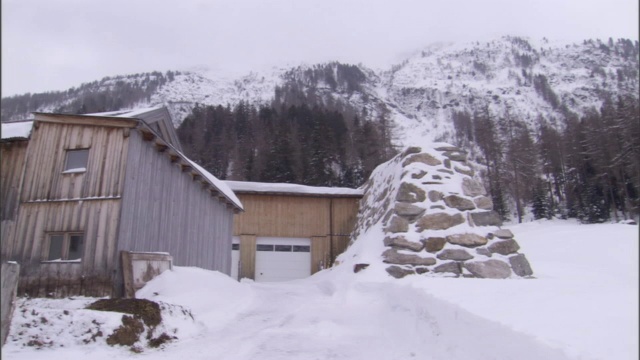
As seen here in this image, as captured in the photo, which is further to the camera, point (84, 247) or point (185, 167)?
point (185, 167)

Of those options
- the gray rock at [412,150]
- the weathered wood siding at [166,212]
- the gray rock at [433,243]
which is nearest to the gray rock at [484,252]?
the gray rock at [433,243]

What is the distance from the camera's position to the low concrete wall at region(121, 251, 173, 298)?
379 inches

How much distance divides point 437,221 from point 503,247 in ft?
5.94

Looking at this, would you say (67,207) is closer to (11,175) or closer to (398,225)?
(11,175)

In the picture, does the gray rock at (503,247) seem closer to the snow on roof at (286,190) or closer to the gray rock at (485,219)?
the gray rock at (485,219)

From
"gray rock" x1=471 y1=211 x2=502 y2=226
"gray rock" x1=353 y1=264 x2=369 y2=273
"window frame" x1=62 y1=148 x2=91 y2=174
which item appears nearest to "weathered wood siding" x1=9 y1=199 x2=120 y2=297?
"window frame" x1=62 y1=148 x2=91 y2=174

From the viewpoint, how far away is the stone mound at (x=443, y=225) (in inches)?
424

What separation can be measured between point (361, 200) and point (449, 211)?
967 cm

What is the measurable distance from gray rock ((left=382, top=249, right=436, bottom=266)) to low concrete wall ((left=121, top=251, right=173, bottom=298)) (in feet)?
18.7

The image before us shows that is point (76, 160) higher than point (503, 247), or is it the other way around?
point (76, 160)

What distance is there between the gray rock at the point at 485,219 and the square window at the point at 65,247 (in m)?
10.2

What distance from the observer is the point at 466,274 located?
10.6 m

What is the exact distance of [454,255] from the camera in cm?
1097

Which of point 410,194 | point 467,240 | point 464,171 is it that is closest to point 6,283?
point 467,240
